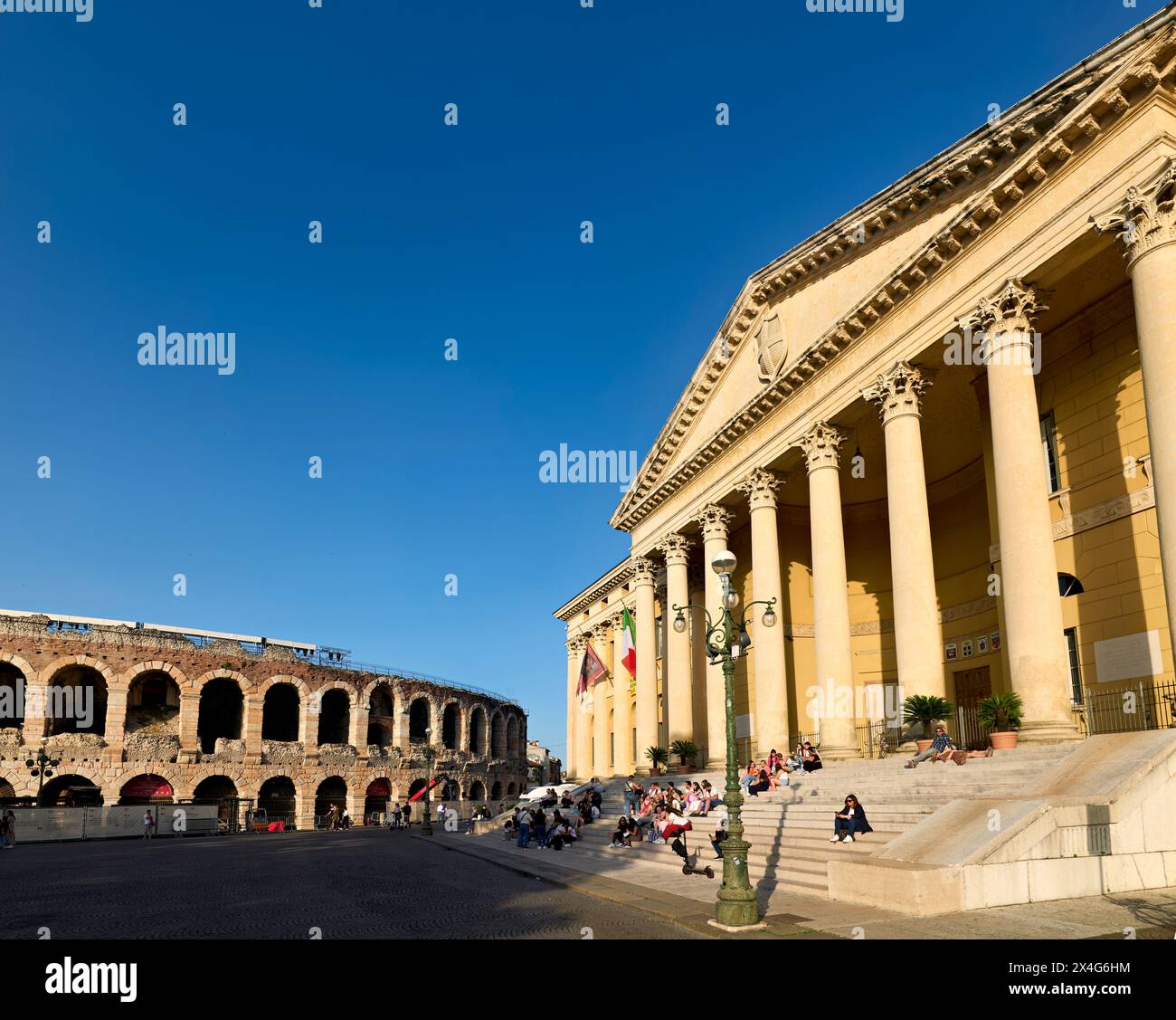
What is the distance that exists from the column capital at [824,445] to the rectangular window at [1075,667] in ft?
26.1

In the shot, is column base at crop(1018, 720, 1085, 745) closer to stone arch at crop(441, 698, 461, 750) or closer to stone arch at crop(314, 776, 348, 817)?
stone arch at crop(314, 776, 348, 817)

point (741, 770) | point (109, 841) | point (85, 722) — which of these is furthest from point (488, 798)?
point (741, 770)

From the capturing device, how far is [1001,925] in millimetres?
10258

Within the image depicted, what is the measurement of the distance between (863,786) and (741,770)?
10.7m

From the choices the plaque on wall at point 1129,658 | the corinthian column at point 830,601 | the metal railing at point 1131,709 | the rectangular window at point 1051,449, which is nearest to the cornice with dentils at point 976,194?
the corinthian column at point 830,601

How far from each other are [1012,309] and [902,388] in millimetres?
3953

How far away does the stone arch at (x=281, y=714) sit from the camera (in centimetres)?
6769

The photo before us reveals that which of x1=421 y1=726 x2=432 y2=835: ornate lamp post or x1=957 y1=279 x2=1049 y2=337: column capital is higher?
x1=957 y1=279 x2=1049 y2=337: column capital

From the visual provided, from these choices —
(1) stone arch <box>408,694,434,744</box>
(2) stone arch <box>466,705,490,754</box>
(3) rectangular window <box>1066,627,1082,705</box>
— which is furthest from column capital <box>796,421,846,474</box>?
(2) stone arch <box>466,705,490,754</box>

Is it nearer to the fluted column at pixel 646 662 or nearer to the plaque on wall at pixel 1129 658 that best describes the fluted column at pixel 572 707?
the fluted column at pixel 646 662

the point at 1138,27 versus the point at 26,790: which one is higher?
the point at 1138,27

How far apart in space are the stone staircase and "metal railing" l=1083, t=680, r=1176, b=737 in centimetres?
296

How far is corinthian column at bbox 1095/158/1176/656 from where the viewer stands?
15727 mm
